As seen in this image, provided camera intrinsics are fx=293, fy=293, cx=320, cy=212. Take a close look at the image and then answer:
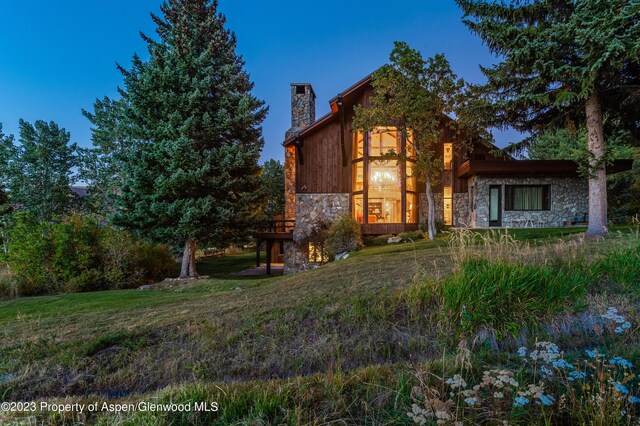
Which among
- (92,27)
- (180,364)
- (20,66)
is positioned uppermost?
(92,27)

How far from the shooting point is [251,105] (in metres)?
13.0

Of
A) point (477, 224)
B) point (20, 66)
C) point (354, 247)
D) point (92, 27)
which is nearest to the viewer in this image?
point (354, 247)

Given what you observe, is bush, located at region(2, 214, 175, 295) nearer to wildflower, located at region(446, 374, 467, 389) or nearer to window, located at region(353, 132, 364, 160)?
window, located at region(353, 132, 364, 160)

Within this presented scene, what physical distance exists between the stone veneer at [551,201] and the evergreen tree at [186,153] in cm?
1043

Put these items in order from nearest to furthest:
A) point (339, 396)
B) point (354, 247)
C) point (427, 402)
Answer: point (427, 402)
point (339, 396)
point (354, 247)

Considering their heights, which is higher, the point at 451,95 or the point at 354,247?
the point at 451,95

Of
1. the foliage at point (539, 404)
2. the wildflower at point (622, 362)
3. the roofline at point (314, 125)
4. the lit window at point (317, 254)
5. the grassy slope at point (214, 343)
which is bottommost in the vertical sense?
the lit window at point (317, 254)

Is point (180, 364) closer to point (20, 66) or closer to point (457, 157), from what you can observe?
point (457, 157)

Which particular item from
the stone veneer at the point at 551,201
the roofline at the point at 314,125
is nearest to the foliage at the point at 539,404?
the stone veneer at the point at 551,201

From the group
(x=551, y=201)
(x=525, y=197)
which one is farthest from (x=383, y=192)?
(x=551, y=201)

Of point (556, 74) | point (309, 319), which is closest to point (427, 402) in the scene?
point (309, 319)

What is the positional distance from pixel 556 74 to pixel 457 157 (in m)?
7.64

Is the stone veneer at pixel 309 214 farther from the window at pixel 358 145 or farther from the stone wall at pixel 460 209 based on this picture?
the stone wall at pixel 460 209

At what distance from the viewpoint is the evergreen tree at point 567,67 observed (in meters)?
7.00
